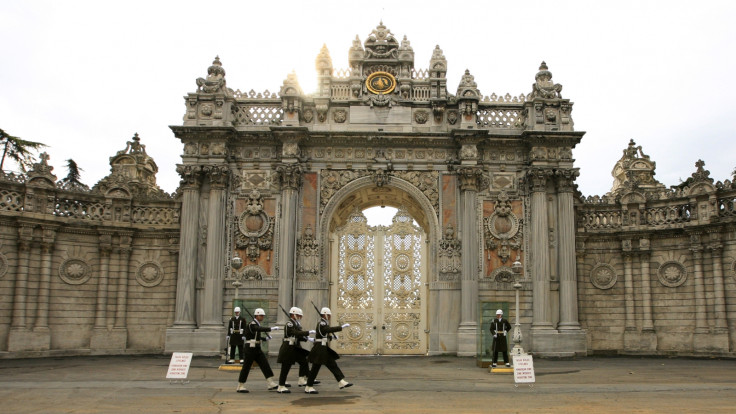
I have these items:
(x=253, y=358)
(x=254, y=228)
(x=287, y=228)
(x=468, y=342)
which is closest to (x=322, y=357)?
(x=253, y=358)

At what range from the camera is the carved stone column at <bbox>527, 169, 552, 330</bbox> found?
2356 cm

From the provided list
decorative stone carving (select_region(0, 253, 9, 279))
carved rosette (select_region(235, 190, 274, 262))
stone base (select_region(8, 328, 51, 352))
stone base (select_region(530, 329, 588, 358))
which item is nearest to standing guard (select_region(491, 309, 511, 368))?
stone base (select_region(530, 329, 588, 358))

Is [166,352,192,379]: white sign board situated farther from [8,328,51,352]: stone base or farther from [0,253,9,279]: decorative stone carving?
[0,253,9,279]: decorative stone carving

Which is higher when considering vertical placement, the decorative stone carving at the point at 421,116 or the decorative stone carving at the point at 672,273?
the decorative stone carving at the point at 421,116

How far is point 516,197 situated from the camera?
2480 cm

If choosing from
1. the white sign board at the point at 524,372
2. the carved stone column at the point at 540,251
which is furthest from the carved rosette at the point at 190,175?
the white sign board at the point at 524,372

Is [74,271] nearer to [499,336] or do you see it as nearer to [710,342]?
[499,336]

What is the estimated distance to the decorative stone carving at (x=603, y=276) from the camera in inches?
999

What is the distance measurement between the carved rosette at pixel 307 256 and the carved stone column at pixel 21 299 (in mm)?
9476

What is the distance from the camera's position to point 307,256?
24.2 meters

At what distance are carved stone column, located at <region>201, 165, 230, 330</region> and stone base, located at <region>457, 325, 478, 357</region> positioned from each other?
27.8ft

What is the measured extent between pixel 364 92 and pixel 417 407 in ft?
53.6

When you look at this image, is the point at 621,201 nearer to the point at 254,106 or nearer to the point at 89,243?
the point at 254,106

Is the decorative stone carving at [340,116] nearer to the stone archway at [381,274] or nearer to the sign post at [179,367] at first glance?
the stone archway at [381,274]
